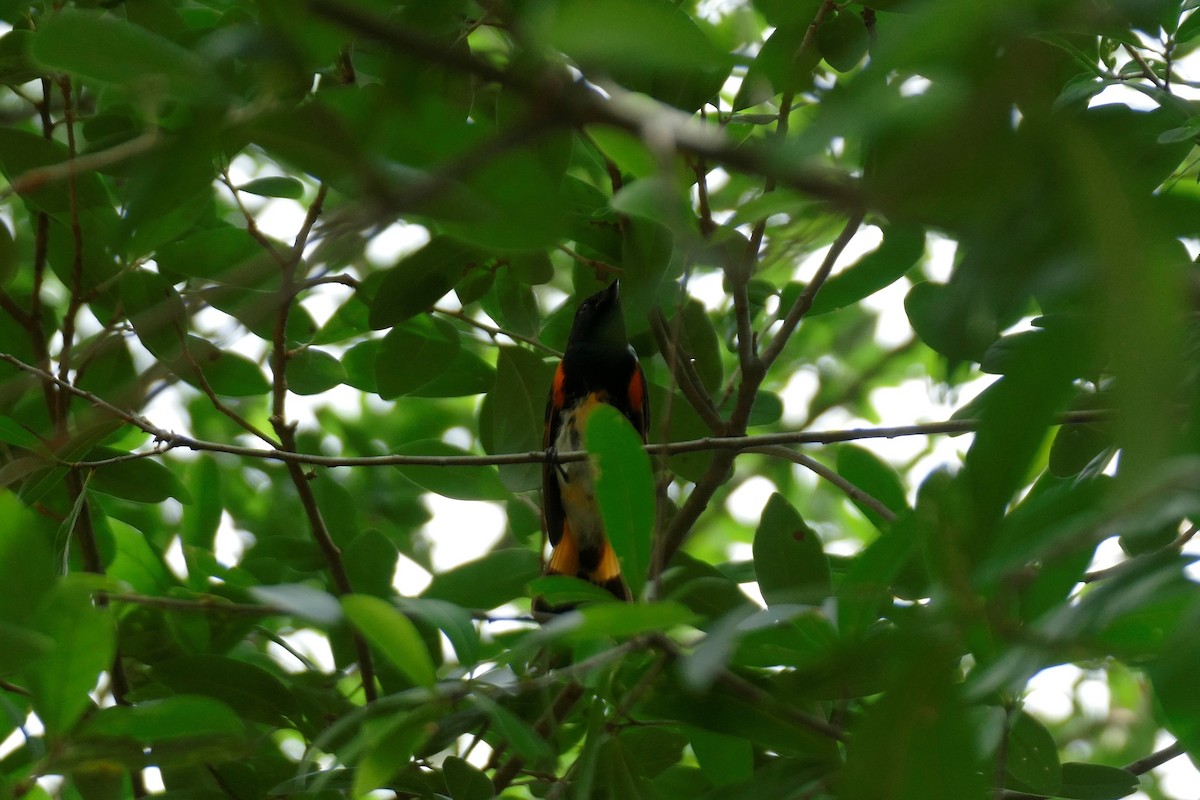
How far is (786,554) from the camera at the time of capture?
1529mm

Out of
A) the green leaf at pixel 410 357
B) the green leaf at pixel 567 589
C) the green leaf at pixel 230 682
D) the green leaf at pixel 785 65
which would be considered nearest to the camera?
the green leaf at pixel 785 65

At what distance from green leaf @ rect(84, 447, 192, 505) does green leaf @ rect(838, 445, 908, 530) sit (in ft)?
4.32

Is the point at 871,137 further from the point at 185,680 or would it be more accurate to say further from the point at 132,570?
the point at 132,570

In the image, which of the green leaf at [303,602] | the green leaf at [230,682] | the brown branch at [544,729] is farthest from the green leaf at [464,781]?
the green leaf at [303,602]

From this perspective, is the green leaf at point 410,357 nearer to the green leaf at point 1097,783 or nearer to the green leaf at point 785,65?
the green leaf at point 785,65

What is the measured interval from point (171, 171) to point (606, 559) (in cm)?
317

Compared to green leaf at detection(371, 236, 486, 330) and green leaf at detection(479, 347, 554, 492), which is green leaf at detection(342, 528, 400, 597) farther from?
green leaf at detection(371, 236, 486, 330)

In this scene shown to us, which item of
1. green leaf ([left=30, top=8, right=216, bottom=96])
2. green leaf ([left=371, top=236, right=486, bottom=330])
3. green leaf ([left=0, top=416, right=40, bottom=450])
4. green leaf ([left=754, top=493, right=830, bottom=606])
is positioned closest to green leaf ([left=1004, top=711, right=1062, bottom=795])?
green leaf ([left=754, top=493, right=830, bottom=606])

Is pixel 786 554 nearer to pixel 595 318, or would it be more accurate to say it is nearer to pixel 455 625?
pixel 455 625

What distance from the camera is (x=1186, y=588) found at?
28.2 inches

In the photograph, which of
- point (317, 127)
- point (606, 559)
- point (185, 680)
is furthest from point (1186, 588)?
point (606, 559)

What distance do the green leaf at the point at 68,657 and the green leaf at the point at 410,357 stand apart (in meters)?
1.17

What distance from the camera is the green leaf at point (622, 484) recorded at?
1.12m

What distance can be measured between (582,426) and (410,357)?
141 centimetres
